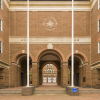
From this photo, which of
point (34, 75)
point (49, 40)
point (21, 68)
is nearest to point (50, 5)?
point (49, 40)

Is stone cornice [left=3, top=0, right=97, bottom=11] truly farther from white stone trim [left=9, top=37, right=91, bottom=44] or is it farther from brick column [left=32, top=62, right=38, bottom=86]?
brick column [left=32, top=62, right=38, bottom=86]

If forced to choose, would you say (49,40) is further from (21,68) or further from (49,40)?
(21,68)

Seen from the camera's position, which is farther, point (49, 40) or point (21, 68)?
point (21, 68)

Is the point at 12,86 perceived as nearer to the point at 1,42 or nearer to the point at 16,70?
the point at 16,70

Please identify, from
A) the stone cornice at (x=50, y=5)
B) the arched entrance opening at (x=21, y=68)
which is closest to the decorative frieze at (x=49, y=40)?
the arched entrance opening at (x=21, y=68)

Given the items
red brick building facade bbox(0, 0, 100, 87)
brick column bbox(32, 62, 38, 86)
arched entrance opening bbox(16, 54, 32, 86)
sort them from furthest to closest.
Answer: arched entrance opening bbox(16, 54, 32, 86), red brick building facade bbox(0, 0, 100, 87), brick column bbox(32, 62, 38, 86)

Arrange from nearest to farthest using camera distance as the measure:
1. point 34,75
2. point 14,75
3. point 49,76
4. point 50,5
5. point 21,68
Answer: point 34,75
point 14,75
point 50,5
point 21,68
point 49,76

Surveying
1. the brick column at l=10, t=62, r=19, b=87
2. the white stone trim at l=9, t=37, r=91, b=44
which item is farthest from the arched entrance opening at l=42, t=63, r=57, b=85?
the white stone trim at l=9, t=37, r=91, b=44

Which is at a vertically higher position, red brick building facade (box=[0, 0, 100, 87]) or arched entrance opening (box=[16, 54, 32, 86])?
red brick building facade (box=[0, 0, 100, 87])

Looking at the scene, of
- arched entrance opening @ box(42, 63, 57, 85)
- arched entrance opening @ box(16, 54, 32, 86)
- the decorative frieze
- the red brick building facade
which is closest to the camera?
the red brick building facade

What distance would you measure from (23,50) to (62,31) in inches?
285

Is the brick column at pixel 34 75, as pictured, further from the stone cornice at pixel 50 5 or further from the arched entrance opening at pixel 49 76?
the arched entrance opening at pixel 49 76

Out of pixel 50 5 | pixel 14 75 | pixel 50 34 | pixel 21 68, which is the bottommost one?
→ pixel 14 75

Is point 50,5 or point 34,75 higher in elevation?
point 50,5
